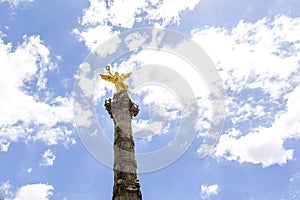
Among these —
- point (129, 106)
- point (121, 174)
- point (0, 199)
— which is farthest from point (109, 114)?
point (0, 199)

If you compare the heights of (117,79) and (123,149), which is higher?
(117,79)

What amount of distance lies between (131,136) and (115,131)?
1387 millimetres

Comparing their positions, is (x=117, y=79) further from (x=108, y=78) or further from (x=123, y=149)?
(x=123, y=149)

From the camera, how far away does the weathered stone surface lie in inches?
1150

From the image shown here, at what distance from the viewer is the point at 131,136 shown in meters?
32.8

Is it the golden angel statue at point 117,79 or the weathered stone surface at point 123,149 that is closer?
the weathered stone surface at point 123,149

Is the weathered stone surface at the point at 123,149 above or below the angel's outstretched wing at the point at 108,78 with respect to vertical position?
below

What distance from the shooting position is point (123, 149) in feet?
104

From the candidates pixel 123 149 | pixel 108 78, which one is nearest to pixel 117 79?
pixel 108 78

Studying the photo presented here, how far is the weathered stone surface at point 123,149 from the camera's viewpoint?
2920cm

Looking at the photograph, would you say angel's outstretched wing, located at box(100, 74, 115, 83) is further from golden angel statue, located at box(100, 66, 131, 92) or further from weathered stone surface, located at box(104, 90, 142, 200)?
weathered stone surface, located at box(104, 90, 142, 200)

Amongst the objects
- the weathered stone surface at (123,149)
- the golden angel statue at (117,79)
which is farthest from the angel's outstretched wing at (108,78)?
the weathered stone surface at (123,149)

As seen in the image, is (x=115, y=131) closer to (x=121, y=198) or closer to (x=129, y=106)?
(x=129, y=106)

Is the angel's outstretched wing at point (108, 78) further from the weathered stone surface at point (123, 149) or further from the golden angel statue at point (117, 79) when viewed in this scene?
the weathered stone surface at point (123, 149)
